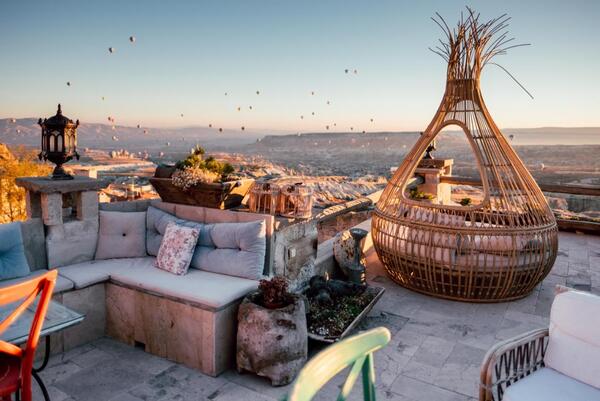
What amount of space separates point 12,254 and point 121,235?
81 cm

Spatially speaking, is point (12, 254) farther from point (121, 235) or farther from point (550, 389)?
point (550, 389)

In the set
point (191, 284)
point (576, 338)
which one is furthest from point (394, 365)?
point (191, 284)

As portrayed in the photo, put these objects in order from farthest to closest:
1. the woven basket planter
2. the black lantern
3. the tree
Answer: the tree
the woven basket planter
the black lantern

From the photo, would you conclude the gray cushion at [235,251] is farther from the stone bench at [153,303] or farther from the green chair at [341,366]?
the green chair at [341,366]

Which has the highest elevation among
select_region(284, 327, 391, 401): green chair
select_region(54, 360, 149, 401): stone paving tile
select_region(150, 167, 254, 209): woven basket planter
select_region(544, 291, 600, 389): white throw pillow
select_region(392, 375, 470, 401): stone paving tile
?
select_region(150, 167, 254, 209): woven basket planter

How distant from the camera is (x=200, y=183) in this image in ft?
11.3

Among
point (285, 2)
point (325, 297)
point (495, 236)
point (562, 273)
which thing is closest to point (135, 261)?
point (325, 297)

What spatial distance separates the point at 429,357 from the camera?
292 cm

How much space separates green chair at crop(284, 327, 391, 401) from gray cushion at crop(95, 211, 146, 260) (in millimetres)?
2847

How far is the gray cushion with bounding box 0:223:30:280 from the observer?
2.82 metres

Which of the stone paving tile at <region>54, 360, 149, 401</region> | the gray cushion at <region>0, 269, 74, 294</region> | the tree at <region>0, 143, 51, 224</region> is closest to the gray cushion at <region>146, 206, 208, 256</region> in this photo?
the gray cushion at <region>0, 269, 74, 294</region>

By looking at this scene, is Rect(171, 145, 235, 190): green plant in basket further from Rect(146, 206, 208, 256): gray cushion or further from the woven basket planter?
Rect(146, 206, 208, 256): gray cushion

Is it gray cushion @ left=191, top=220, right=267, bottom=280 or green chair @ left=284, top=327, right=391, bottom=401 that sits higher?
green chair @ left=284, top=327, right=391, bottom=401

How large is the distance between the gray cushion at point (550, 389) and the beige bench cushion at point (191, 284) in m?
1.69
